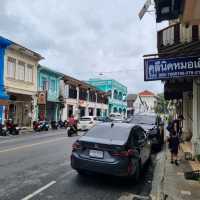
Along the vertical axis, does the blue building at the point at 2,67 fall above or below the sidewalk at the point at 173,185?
above

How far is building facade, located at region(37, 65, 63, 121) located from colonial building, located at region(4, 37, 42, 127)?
1.18m

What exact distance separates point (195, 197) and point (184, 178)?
6.19 ft

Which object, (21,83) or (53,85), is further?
(53,85)

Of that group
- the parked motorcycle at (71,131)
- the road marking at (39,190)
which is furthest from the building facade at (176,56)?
the parked motorcycle at (71,131)

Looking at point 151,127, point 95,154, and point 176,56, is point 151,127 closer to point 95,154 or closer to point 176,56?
point 176,56

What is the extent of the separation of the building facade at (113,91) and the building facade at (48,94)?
28.4 meters

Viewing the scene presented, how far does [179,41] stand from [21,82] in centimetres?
2410

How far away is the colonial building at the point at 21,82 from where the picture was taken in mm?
30581

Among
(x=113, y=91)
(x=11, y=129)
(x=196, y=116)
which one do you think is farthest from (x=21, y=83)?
(x=113, y=91)

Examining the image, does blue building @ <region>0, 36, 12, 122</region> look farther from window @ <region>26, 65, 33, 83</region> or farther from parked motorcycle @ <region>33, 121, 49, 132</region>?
window @ <region>26, 65, 33, 83</region>

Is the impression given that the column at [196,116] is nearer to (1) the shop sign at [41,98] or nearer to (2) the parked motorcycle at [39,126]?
(2) the parked motorcycle at [39,126]

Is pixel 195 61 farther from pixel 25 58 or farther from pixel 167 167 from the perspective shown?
pixel 25 58

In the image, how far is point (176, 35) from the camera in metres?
11.3

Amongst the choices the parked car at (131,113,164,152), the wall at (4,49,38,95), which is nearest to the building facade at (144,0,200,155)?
the parked car at (131,113,164,152)
